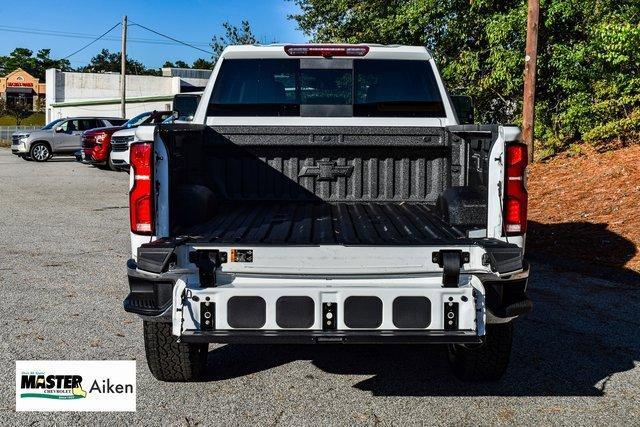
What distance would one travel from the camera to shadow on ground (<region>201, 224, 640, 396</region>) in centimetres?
Result: 470

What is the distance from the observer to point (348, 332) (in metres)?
3.94

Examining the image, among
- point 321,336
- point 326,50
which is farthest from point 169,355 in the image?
point 326,50

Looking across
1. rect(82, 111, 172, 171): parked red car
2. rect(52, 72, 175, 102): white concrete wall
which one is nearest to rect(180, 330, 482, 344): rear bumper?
rect(82, 111, 172, 171): parked red car

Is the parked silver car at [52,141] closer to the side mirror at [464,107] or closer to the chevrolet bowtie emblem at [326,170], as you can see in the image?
the side mirror at [464,107]

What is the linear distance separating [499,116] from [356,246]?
16.6m

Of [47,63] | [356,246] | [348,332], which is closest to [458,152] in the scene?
[356,246]

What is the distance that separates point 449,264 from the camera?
3.99m

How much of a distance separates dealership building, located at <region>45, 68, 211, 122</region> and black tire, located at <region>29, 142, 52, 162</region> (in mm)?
29740

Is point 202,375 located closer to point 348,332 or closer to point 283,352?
point 283,352

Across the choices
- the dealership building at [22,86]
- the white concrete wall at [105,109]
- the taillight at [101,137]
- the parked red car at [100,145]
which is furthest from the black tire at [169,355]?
the dealership building at [22,86]

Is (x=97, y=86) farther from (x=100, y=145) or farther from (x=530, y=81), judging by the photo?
(x=530, y=81)

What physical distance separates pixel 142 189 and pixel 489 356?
7.10 ft

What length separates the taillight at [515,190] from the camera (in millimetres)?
4336

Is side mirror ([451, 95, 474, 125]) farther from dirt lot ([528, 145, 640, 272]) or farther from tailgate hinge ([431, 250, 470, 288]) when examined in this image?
dirt lot ([528, 145, 640, 272])
